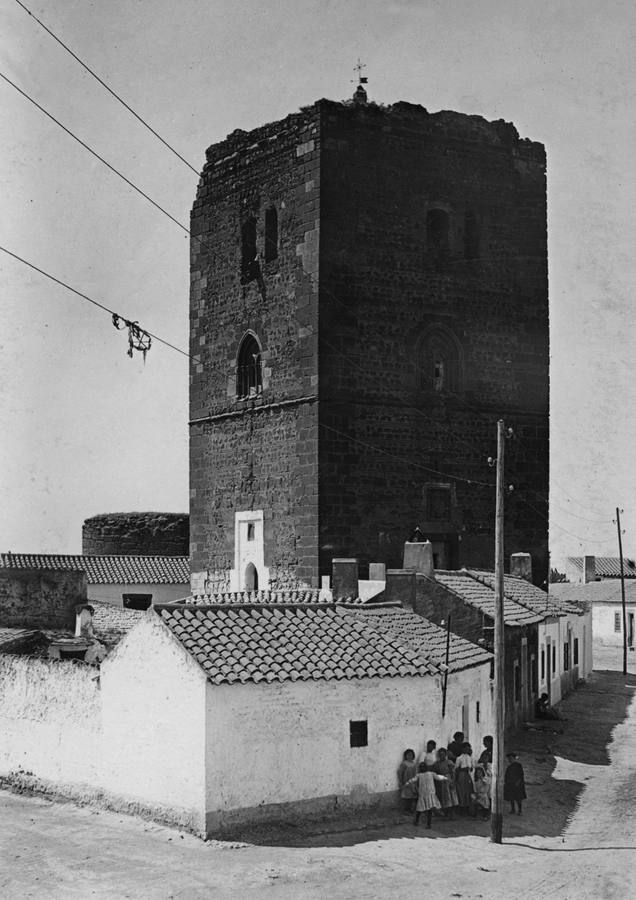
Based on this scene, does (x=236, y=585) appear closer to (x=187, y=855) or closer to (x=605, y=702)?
(x=605, y=702)

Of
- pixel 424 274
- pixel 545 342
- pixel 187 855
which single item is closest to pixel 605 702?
pixel 545 342

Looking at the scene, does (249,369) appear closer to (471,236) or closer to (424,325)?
(424,325)

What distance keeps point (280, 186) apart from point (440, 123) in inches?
171

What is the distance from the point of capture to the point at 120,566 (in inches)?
2040

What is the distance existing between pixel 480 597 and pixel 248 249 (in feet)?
38.3

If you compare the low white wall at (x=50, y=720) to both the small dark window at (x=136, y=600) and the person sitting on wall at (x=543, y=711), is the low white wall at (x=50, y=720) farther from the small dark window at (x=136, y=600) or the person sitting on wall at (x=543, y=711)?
the small dark window at (x=136, y=600)

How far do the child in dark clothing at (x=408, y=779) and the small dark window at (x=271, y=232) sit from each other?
1618cm

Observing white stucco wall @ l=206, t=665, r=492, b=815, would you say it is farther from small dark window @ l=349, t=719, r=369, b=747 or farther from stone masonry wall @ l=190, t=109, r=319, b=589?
stone masonry wall @ l=190, t=109, r=319, b=589

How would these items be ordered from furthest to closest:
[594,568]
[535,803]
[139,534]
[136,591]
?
[594,568] < [139,534] < [136,591] < [535,803]

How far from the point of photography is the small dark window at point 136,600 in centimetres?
5006

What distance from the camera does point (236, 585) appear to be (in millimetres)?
31953

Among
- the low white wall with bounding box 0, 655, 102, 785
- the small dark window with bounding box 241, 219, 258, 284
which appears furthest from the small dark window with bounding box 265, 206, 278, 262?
the low white wall with bounding box 0, 655, 102, 785

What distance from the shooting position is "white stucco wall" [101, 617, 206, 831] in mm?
16734

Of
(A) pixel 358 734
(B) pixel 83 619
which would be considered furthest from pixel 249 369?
(A) pixel 358 734
